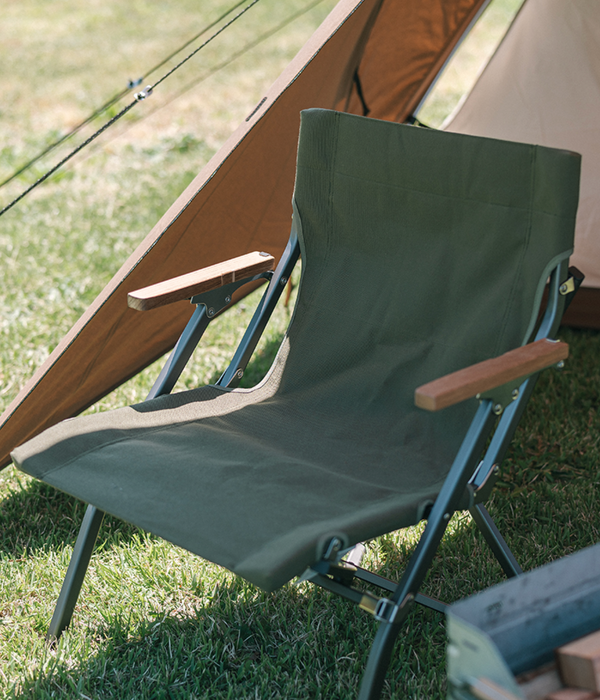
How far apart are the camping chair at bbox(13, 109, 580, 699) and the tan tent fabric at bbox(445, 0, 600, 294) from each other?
1300mm

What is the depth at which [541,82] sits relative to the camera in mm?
3227

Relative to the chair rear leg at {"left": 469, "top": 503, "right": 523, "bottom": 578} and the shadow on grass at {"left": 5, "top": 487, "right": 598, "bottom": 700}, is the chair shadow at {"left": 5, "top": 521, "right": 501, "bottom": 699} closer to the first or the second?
the shadow on grass at {"left": 5, "top": 487, "right": 598, "bottom": 700}

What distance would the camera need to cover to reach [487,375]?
1473mm

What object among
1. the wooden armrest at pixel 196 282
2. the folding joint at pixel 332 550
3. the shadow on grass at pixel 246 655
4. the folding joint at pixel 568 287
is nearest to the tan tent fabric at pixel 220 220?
the wooden armrest at pixel 196 282

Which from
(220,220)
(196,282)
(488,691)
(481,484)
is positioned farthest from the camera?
(220,220)

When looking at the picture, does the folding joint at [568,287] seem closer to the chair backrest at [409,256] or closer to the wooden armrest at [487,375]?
the chair backrest at [409,256]

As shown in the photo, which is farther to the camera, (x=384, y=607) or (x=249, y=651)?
(x=249, y=651)

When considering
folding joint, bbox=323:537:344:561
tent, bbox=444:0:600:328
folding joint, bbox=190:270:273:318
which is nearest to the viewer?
folding joint, bbox=323:537:344:561

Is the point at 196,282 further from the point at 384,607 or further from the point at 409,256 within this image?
the point at 384,607

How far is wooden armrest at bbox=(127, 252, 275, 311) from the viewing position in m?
1.84

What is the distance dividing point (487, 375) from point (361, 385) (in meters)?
0.64

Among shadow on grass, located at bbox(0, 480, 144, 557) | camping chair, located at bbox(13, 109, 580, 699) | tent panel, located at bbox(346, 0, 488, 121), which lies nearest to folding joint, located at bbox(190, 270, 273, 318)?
camping chair, located at bbox(13, 109, 580, 699)

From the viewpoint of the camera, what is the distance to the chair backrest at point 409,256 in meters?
1.84

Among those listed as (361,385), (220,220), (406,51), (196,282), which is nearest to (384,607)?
(361,385)
